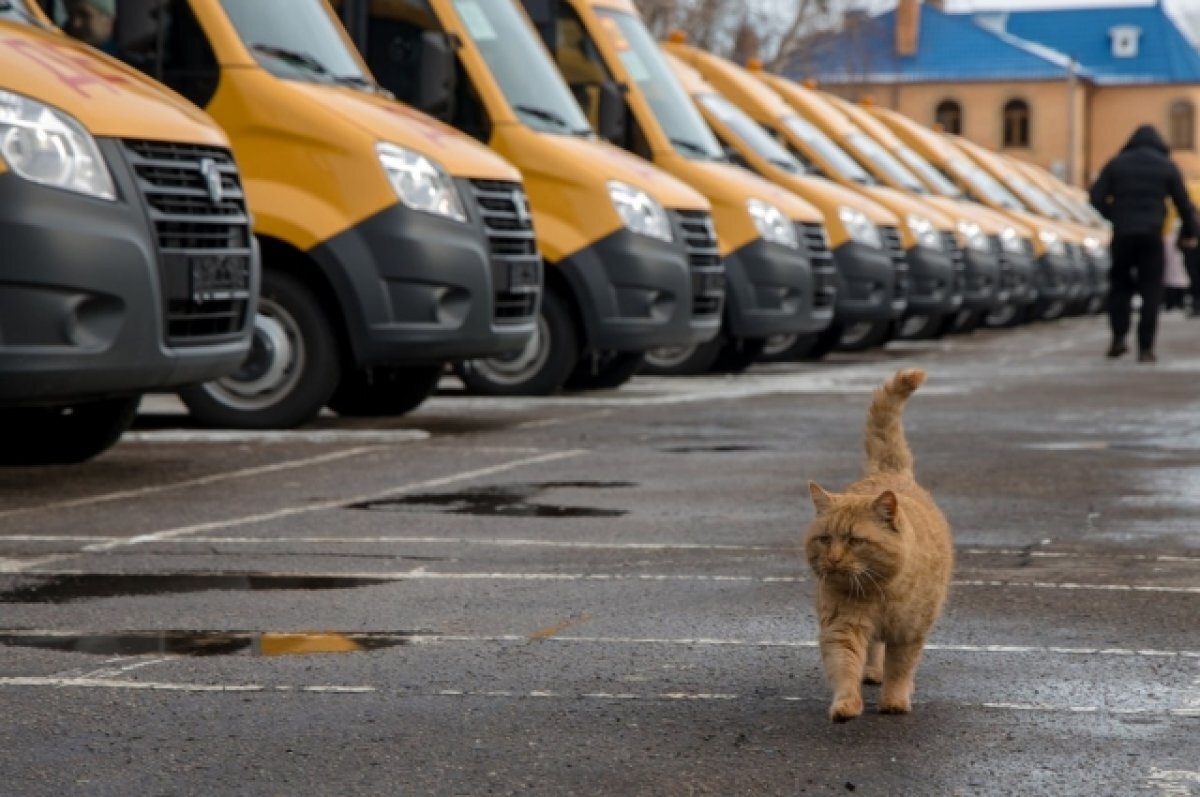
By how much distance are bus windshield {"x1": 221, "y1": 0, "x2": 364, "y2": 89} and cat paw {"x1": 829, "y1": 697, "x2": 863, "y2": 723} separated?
816 centimetres

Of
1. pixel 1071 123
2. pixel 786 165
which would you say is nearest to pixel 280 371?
pixel 786 165

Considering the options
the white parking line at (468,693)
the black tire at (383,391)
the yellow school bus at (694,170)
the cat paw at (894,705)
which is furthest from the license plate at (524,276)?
the cat paw at (894,705)

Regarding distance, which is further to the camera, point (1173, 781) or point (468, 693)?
point (468, 693)

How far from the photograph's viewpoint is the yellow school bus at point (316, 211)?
42.5 ft

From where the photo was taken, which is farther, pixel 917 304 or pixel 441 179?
pixel 917 304

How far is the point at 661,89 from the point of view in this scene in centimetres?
1988

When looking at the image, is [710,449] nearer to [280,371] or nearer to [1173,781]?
[280,371]

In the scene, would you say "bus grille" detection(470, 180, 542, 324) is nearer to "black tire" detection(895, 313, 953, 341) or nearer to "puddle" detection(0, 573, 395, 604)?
"puddle" detection(0, 573, 395, 604)

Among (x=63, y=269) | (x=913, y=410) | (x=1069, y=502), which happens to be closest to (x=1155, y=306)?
(x=913, y=410)

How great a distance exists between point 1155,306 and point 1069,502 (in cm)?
1360

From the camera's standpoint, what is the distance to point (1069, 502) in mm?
10203

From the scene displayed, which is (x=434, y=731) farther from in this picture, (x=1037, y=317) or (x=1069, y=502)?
(x=1037, y=317)

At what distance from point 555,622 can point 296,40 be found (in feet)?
23.2

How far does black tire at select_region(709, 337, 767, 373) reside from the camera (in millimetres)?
20455
